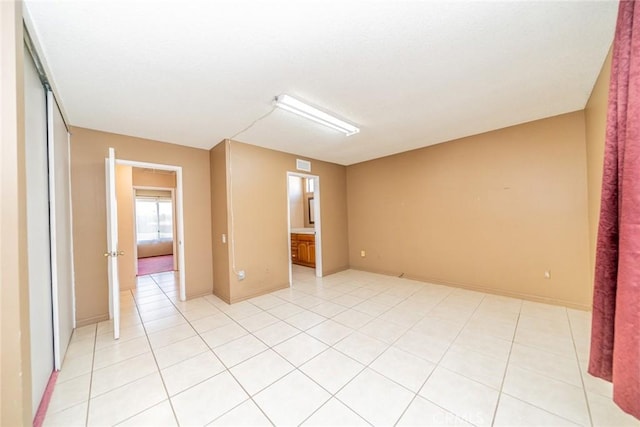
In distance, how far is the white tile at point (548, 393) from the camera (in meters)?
1.45

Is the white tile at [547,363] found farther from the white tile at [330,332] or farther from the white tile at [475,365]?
the white tile at [330,332]

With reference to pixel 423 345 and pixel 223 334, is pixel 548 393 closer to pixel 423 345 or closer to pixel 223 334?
pixel 423 345

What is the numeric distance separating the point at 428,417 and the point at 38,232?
292 cm

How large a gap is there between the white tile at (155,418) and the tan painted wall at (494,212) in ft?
12.9

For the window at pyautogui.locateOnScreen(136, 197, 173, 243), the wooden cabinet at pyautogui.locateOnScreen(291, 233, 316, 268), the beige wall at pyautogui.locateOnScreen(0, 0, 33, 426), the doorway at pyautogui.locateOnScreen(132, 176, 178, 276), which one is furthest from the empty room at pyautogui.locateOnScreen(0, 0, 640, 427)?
the window at pyautogui.locateOnScreen(136, 197, 173, 243)

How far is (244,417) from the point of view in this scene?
147cm

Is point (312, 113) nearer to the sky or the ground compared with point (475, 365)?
nearer to the sky

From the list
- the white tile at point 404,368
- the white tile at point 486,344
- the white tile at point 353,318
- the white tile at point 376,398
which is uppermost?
the white tile at point 376,398

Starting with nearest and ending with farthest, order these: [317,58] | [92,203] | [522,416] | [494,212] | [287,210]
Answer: [522,416]
[317,58]
[92,203]
[494,212]
[287,210]

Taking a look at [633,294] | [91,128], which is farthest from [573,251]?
[91,128]

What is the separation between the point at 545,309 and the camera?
2881 millimetres

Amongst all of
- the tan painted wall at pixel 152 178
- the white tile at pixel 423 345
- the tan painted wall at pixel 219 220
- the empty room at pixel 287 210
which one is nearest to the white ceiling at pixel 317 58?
the empty room at pixel 287 210

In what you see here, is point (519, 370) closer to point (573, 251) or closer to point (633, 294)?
point (633, 294)

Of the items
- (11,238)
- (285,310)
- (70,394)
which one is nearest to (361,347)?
(285,310)
